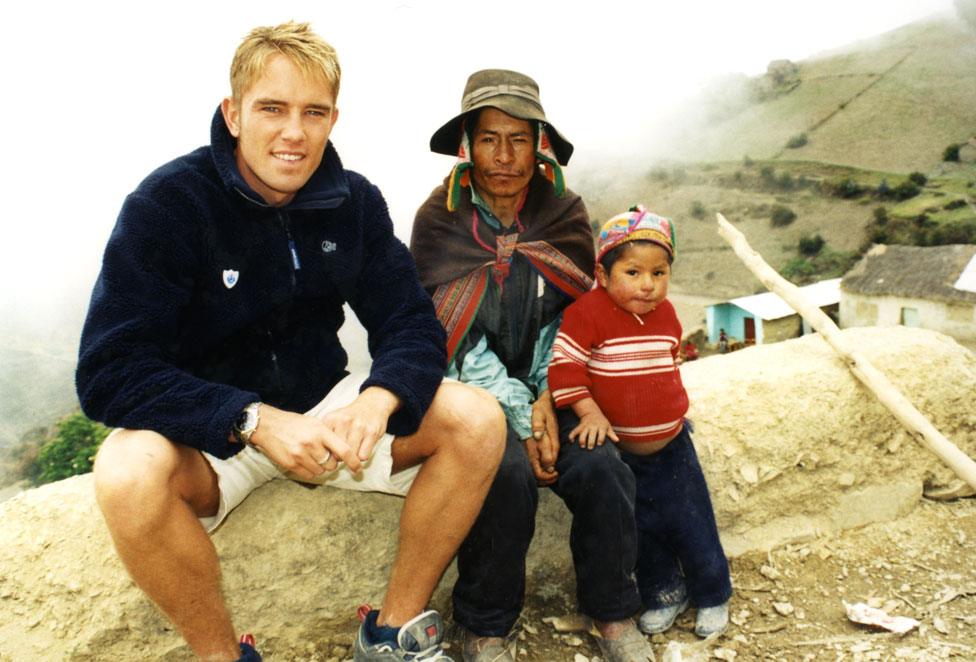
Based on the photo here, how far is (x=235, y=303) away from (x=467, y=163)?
1119 mm

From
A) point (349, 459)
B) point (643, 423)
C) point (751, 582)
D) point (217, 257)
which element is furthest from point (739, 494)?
point (217, 257)

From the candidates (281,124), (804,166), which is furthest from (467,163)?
(804,166)

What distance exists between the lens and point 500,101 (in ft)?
9.26

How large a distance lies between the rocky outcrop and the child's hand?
0.61m

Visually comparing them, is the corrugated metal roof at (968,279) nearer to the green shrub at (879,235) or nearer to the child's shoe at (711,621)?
the green shrub at (879,235)

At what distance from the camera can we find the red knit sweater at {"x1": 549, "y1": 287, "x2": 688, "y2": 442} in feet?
8.75

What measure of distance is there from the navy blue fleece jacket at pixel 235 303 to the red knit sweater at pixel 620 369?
51cm

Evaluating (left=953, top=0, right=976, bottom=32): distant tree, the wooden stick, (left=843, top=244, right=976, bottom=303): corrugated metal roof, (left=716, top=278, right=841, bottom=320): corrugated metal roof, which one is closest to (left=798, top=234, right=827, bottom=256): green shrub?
(left=716, top=278, right=841, bottom=320): corrugated metal roof

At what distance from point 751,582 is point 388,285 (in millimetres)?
1929

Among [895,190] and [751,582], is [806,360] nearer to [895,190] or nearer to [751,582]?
[751,582]

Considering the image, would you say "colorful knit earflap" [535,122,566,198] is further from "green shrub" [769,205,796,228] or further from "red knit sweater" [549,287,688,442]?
"green shrub" [769,205,796,228]

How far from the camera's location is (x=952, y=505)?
348 cm

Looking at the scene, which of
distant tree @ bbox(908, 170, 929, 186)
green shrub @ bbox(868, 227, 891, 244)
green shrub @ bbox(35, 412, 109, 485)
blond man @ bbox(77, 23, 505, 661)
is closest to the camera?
blond man @ bbox(77, 23, 505, 661)

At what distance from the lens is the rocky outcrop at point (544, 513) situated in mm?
2465
